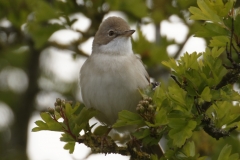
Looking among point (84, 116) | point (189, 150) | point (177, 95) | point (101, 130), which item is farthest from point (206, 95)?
point (101, 130)

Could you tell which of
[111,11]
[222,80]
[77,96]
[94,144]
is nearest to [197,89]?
[222,80]

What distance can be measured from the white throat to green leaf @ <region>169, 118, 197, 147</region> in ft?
6.62

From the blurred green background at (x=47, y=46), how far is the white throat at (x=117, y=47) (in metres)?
0.57

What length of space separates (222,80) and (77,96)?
394 centimetres

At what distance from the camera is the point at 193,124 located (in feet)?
10.3

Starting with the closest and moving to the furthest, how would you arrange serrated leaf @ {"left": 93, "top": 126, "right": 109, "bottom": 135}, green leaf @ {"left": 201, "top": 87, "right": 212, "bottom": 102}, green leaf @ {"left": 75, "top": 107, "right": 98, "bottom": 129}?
green leaf @ {"left": 201, "top": 87, "right": 212, "bottom": 102} < green leaf @ {"left": 75, "top": 107, "right": 98, "bottom": 129} < serrated leaf @ {"left": 93, "top": 126, "right": 109, "bottom": 135}

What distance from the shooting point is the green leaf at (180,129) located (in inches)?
124

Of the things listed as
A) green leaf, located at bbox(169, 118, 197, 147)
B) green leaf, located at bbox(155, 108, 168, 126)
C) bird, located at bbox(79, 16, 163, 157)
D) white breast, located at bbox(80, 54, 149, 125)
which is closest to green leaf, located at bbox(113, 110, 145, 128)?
green leaf, located at bbox(155, 108, 168, 126)

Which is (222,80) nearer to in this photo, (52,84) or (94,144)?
(94,144)

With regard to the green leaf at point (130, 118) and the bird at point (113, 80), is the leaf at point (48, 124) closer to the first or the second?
the green leaf at point (130, 118)

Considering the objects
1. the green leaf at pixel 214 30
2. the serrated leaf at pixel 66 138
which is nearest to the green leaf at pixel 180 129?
the green leaf at pixel 214 30

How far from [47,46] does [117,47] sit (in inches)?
65.4

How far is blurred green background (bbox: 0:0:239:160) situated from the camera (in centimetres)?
586

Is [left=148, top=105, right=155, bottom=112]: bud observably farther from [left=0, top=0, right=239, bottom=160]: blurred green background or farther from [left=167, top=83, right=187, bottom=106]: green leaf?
[left=0, top=0, right=239, bottom=160]: blurred green background
